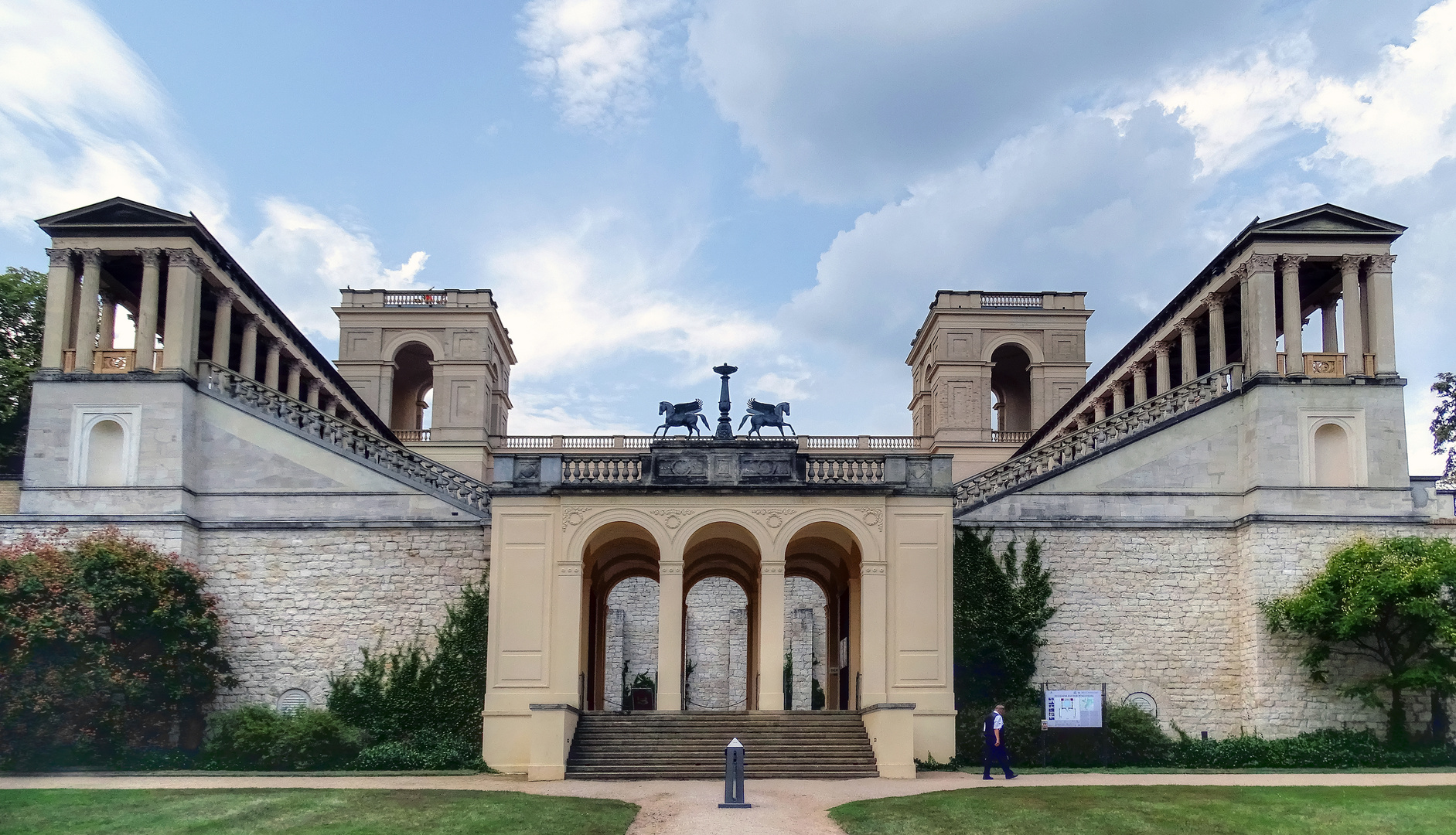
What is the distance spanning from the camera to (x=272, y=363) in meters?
40.7

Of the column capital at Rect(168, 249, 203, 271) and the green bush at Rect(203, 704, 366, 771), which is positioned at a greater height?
the column capital at Rect(168, 249, 203, 271)

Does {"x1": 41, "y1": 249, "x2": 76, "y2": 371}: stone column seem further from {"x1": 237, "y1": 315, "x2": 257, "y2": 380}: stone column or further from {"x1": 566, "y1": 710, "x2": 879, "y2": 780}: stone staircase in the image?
{"x1": 566, "y1": 710, "x2": 879, "y2": 780}: stone staircase

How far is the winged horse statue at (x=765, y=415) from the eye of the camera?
105ft

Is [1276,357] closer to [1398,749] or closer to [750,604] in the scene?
[1398,749]

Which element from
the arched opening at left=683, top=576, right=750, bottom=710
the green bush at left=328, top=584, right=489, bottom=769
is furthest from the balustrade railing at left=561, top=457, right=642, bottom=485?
the arched opening at left=683, top=576, right=750, bottom=710

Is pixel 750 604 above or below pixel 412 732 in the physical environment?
above

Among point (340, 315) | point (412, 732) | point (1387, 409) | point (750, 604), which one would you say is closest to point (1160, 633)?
point (1387, 409)

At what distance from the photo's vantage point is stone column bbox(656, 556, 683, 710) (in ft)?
93.7

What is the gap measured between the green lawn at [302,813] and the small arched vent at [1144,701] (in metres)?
14.7

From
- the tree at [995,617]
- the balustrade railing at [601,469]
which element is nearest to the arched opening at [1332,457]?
the tree at [995,617]

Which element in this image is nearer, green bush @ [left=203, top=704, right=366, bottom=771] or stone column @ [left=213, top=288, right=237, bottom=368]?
green bush @ [left=203, top=704, right=366, bottom=771]

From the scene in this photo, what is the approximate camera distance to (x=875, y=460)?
29.9 meters

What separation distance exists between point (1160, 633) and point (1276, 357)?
7.49 meters

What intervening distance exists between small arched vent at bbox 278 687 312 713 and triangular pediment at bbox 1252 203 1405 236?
1018 inches
